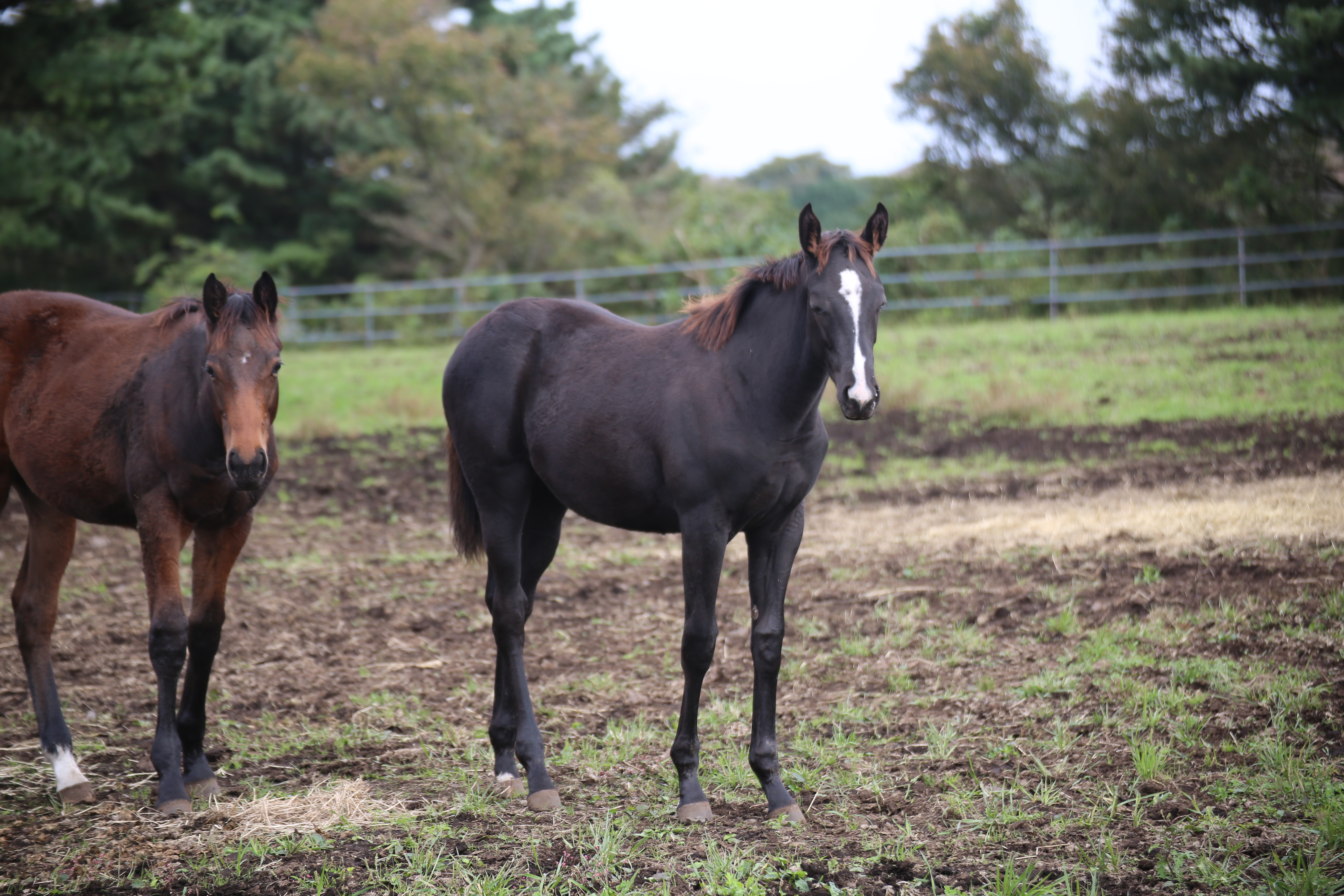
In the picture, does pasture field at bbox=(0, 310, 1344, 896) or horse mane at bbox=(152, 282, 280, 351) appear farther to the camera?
horse mane at bbox=(152, 282, 280, 351)

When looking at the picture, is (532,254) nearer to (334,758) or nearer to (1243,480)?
(1243,480)

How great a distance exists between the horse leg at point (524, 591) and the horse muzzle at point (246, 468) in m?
1.01

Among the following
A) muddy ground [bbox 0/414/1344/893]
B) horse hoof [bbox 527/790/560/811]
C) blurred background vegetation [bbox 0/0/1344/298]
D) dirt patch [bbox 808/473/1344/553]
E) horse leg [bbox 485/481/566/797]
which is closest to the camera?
muddy ground [bbox 0/414/1344/893]

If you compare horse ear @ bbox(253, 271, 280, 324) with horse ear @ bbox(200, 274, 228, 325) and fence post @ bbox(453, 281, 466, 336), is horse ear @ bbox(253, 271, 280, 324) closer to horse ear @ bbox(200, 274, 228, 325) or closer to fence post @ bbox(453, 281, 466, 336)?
horse ear @ bbox(200, 274, 228, 325)

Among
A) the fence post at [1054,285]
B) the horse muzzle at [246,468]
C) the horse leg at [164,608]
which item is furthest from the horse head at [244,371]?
the fence post at [1054,285]

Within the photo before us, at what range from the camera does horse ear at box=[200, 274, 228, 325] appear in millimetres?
4066

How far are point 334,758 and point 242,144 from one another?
26411 millimetres

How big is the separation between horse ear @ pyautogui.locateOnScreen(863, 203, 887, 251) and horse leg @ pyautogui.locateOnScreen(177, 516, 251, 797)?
2812 mm

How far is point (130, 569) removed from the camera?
7.87 meters

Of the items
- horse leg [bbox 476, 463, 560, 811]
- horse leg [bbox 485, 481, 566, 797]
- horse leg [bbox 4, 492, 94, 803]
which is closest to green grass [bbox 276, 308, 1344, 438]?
horse leg [bbox 485, 481, 566, 797]

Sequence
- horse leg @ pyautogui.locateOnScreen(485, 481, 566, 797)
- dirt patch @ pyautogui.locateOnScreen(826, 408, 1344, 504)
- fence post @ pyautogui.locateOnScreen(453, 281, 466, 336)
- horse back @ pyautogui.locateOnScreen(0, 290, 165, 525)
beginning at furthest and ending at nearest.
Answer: fence post @ pyautogui.locateOnScreen(453, 281, 466, 336), dirt patch @ pyautogui.locateOnScreen(826, 408, 1344, 504), horse back @ pyautogui.locateOnScreen(0, 290, 165, 525), horse leg @ pyautogui.locateOnScreen(485, 481, 566, 797)

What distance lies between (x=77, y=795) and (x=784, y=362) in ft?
10.9

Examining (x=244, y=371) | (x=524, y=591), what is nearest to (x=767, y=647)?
(x=524, y=591)

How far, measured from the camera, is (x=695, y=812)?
379cm
